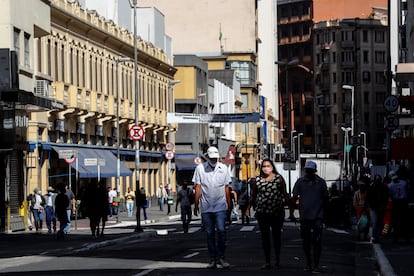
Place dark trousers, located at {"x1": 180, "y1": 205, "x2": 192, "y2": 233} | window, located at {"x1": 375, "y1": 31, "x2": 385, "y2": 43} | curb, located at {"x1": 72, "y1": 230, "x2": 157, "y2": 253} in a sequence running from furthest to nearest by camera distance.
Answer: window, located at {"x1": 375, "y1": 31, "x2": 385, "y2": 43} < dark trousers, located at {"x1": 180, "y1": 205, "x2": 192, "y2": 233} < curb, located at {"x1": 72, "y1": 230, "x2": 157, "y2": 253}

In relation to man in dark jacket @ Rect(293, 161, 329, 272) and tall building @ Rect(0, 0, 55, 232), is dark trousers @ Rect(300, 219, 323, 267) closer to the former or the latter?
man in dark jacket @ Rect(293, 161, 329, 272)

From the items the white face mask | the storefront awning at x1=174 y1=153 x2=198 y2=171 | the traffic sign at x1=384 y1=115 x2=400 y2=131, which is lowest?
the white face mask

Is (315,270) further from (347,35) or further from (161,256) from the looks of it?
(347,35)

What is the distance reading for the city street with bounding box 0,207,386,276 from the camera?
22.3 meters

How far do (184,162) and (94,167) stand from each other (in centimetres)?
3590

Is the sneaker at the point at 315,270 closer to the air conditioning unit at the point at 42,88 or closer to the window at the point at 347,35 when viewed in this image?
the air conditioning unit at the point at 42,88

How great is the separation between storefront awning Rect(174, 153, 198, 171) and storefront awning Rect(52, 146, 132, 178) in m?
23.9

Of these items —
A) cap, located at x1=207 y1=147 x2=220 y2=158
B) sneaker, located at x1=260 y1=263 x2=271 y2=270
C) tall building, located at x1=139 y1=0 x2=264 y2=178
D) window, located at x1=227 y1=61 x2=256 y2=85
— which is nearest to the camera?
cap, located at x1=207 y1=147 x2=220 y2=158

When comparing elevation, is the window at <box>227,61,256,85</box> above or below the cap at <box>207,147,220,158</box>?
above

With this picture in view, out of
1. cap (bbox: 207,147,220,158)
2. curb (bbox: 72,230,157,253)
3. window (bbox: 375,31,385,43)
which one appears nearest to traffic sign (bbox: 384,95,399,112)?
curb (bbox: 72,230,157,253)

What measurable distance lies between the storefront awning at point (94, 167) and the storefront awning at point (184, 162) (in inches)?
943

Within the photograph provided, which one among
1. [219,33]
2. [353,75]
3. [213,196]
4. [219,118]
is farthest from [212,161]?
[353,75]

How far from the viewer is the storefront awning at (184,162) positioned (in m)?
98.5

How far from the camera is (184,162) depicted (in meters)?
99.8
